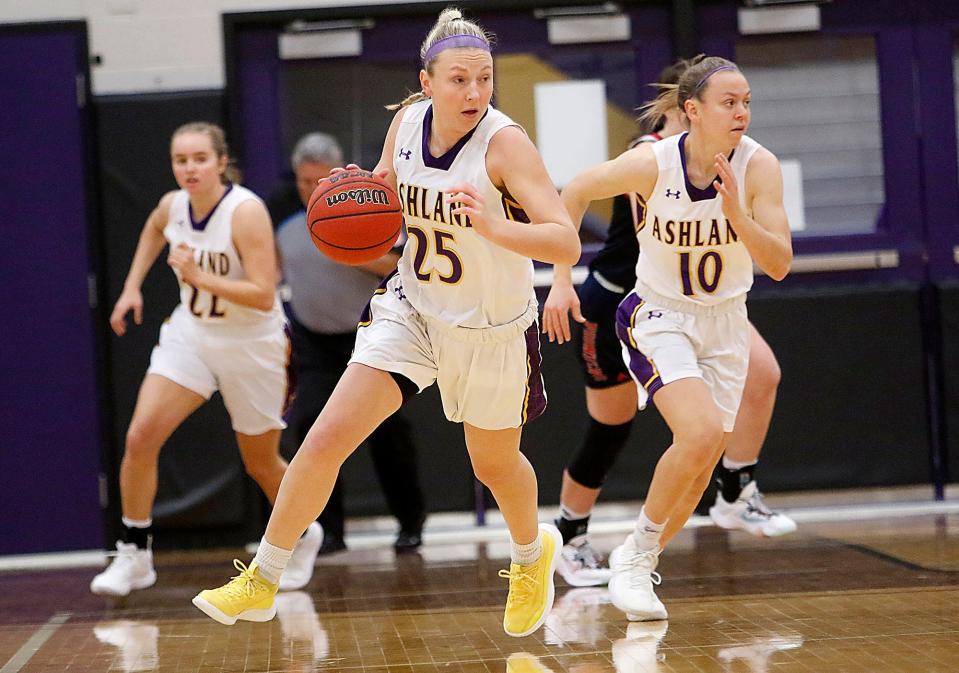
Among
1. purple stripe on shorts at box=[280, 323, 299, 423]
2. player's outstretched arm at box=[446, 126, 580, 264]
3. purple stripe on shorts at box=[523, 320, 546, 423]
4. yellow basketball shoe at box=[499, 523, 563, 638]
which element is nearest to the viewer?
player's outstretched arm at box=[446, 126, 580, 264]

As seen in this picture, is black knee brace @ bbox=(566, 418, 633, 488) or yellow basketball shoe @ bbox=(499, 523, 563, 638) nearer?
yellow basketball shoe @ bbox=(499, 523, 563, 638)

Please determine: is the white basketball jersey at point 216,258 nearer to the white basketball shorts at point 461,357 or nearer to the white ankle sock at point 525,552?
the white basketball shorts at point 461,357

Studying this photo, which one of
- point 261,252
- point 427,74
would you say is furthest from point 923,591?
point 261,252

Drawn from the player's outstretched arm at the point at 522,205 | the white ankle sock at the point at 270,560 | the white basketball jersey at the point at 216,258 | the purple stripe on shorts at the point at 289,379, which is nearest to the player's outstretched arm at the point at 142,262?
the white basketball jersey at the point at 216,258

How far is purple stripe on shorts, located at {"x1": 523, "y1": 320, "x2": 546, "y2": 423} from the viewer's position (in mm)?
Answer: 3492

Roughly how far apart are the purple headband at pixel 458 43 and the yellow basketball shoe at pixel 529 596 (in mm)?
1475

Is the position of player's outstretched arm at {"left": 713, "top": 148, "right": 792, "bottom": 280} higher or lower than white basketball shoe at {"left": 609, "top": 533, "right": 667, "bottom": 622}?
higher

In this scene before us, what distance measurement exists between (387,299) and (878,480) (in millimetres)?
3775

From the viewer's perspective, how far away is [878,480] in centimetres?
638

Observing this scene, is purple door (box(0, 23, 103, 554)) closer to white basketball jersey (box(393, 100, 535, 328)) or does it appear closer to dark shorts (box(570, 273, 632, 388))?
dark shorts (box(570, 273, 632, 388))

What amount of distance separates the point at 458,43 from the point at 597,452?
6.29 ft

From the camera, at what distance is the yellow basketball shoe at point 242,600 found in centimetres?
319

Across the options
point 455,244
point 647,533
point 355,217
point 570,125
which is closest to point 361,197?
point 355,217

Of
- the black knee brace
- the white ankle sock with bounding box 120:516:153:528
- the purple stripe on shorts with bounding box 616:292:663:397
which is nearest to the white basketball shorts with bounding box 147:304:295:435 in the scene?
the white ankle sock with bounding box 120:516:153:528
